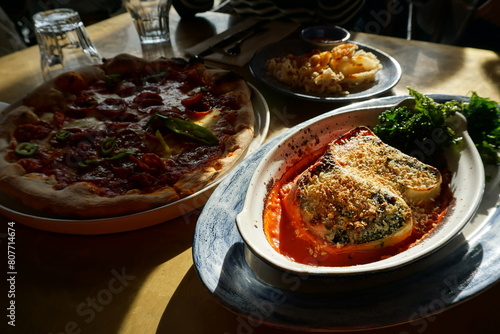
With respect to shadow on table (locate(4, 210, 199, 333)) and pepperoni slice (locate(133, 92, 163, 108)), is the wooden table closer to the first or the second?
shadow on table (locate(4, 210, 199, 333))

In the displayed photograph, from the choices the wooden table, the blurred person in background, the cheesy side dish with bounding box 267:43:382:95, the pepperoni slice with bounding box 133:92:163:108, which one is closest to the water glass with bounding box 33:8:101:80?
the pepperoni slice with bounding box 133:92:163:108

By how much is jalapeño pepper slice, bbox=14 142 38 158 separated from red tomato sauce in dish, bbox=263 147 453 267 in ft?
4.34

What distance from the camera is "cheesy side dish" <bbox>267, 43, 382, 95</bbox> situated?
7.14ft

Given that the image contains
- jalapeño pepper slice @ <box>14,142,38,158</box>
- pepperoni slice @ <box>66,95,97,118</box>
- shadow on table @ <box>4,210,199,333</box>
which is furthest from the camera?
pepperoni slice @ <box>66,95,97,118</box>

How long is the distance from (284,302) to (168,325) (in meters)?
0.40

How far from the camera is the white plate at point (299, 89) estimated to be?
6.89 feet

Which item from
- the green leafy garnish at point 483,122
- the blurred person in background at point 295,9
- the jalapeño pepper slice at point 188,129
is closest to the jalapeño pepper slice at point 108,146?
the jalapeño pepper slice at point 188,129

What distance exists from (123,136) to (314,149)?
3.48ft

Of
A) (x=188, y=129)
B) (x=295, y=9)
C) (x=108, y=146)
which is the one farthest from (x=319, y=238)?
(x=295, y=9)

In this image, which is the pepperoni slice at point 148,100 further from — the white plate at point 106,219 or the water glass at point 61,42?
the white plate at point 106,219

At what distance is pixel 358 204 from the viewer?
3.75ft

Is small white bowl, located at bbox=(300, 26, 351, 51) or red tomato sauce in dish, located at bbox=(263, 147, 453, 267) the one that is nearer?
red tomato sauce in dish, located at bbox=(263, 147, 453, 267)

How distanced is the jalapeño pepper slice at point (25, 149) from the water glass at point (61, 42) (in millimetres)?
901

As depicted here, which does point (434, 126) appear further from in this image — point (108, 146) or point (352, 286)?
point (108, 146)
